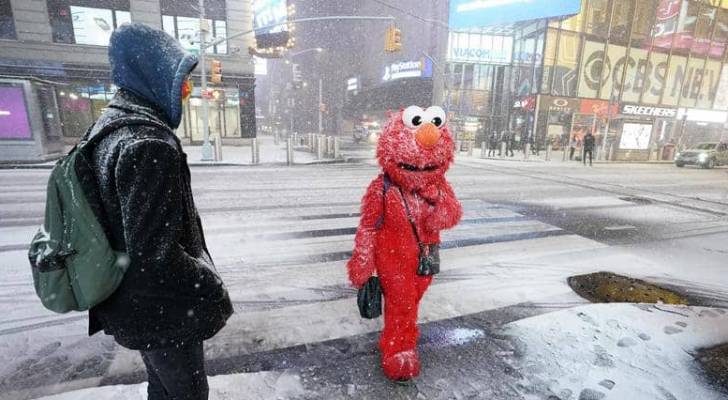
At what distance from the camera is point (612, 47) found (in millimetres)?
32375

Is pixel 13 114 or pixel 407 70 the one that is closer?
pixel 13 114

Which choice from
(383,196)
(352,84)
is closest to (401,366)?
(383,196)

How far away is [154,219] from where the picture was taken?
1.28 meters

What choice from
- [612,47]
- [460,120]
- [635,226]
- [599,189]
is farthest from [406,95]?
[635,226]

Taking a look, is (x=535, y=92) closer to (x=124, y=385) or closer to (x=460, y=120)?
(x=460, y=120)

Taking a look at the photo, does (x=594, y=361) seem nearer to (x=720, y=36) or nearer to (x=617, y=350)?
(x=617, y=350)

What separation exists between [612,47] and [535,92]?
25.7 ft

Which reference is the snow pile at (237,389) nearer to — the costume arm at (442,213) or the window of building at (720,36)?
the costume arm at (442,213)

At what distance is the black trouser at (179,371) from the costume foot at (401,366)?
132 centimetres

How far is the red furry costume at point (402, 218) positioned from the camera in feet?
8.24

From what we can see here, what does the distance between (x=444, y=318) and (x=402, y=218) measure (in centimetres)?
152

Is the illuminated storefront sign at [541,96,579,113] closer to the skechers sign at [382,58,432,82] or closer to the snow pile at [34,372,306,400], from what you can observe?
the skechers sign at [382,58,432,82]

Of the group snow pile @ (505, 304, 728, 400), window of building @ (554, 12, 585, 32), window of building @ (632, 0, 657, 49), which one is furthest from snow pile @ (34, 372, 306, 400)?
window of building @ (632, 0, 657, 49)

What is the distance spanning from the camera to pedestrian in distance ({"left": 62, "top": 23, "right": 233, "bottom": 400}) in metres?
1.28
